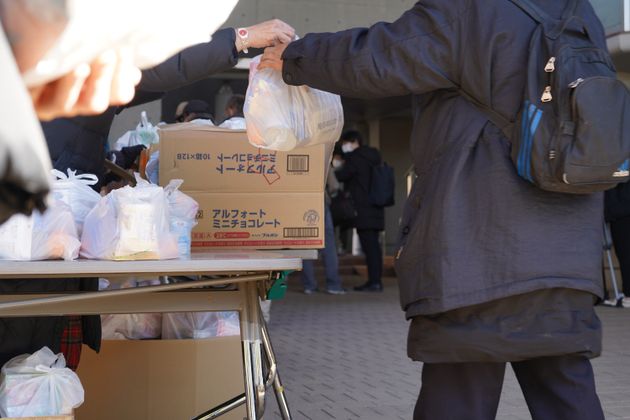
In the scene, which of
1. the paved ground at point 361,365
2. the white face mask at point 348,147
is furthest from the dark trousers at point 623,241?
the white face mask at point 348,147

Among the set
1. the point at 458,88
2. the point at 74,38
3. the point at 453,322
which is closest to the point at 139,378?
the point at 453,322

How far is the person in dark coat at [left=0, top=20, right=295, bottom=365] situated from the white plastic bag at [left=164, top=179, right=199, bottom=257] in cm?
39

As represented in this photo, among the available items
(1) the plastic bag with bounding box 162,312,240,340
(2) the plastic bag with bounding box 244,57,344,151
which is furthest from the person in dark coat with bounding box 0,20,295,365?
(1) the plastic bag with bounding box 162,312,240,340

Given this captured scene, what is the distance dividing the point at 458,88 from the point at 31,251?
1.25 m

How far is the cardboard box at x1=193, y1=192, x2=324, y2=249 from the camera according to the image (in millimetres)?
3199

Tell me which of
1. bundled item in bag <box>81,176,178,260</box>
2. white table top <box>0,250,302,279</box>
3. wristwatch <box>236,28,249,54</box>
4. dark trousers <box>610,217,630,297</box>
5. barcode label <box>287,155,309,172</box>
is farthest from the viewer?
dark trousers <box>610,217,630,297</box>

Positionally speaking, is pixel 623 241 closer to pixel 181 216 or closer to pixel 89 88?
pixel 181 216

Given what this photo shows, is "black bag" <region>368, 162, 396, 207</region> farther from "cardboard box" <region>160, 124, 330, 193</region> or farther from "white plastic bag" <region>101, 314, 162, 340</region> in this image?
"cardboard box" <region>160, 124, 330, 193</region>

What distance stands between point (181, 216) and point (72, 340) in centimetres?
79

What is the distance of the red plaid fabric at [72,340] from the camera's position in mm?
3137

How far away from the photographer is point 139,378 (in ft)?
11.1

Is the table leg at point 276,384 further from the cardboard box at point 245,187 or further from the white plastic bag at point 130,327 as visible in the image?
the white plastic bag at point 130,327

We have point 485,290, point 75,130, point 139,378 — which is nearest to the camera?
point 485,290

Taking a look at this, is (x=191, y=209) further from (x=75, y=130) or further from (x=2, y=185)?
(x=2, y=185)
